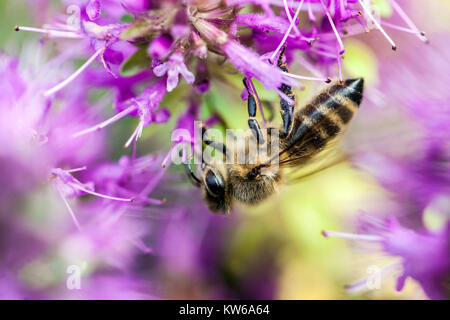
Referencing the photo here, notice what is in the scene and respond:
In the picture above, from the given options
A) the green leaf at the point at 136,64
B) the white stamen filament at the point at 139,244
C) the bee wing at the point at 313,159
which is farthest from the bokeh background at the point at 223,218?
the green leaf at the point at 136,64

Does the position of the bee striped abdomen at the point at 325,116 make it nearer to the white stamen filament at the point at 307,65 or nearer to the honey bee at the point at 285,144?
the honey bee at the point at 285,144

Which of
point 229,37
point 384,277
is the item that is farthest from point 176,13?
point 384,277

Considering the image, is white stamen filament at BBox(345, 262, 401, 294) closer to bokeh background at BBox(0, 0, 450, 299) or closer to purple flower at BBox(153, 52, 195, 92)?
bokeh background at BBox(0, 0, 450, 299)

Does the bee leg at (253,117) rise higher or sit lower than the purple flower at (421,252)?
higher

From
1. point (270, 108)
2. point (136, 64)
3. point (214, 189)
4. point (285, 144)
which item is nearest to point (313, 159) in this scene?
point (285, 144)

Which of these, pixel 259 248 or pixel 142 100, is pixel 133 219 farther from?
pixel 142 100

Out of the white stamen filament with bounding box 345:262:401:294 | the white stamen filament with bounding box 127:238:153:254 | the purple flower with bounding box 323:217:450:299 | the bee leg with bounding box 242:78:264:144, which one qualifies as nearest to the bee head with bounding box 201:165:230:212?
the bee leg with bounding box 242:78:264:144

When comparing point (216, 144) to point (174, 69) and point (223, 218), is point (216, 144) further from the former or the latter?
point (223, 218)
